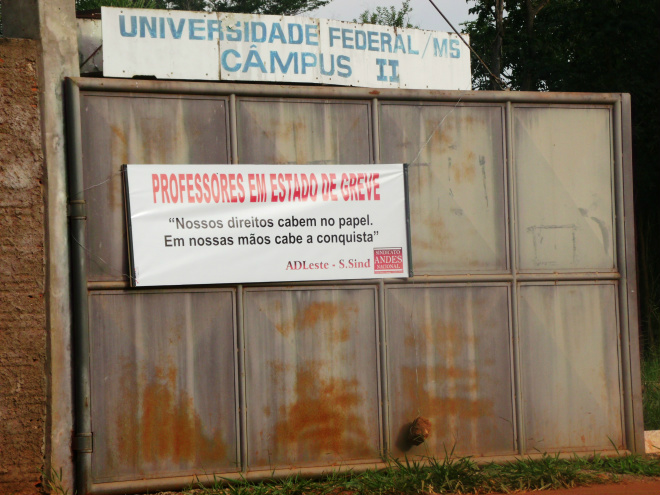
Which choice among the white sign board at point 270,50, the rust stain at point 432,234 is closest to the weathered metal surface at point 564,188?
the rust stain at point 432,234

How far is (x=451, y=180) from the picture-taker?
7.22 meters

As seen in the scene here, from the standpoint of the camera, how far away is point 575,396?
732 cm

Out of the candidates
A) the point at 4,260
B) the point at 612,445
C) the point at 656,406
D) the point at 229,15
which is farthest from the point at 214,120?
the point at 656,406

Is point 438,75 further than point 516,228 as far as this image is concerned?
Yes

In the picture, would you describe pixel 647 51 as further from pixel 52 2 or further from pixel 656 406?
pixel 52 2

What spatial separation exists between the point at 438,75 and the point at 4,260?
14.3 feet

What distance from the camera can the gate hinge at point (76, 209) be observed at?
6.28m

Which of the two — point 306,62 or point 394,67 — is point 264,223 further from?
point 394,67

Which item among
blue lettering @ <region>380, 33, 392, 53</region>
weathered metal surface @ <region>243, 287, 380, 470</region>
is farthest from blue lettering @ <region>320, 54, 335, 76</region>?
weathered metal surface @ <region>243, 287, 380, 470</region>

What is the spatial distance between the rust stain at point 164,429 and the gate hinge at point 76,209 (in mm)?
1293

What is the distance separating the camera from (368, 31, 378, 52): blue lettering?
7.71 m

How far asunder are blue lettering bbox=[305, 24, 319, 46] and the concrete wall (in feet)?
8.21

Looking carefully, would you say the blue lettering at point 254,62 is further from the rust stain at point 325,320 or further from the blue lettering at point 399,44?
the rust stain at point 325,320

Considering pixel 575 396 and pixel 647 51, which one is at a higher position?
pixel 647 51
